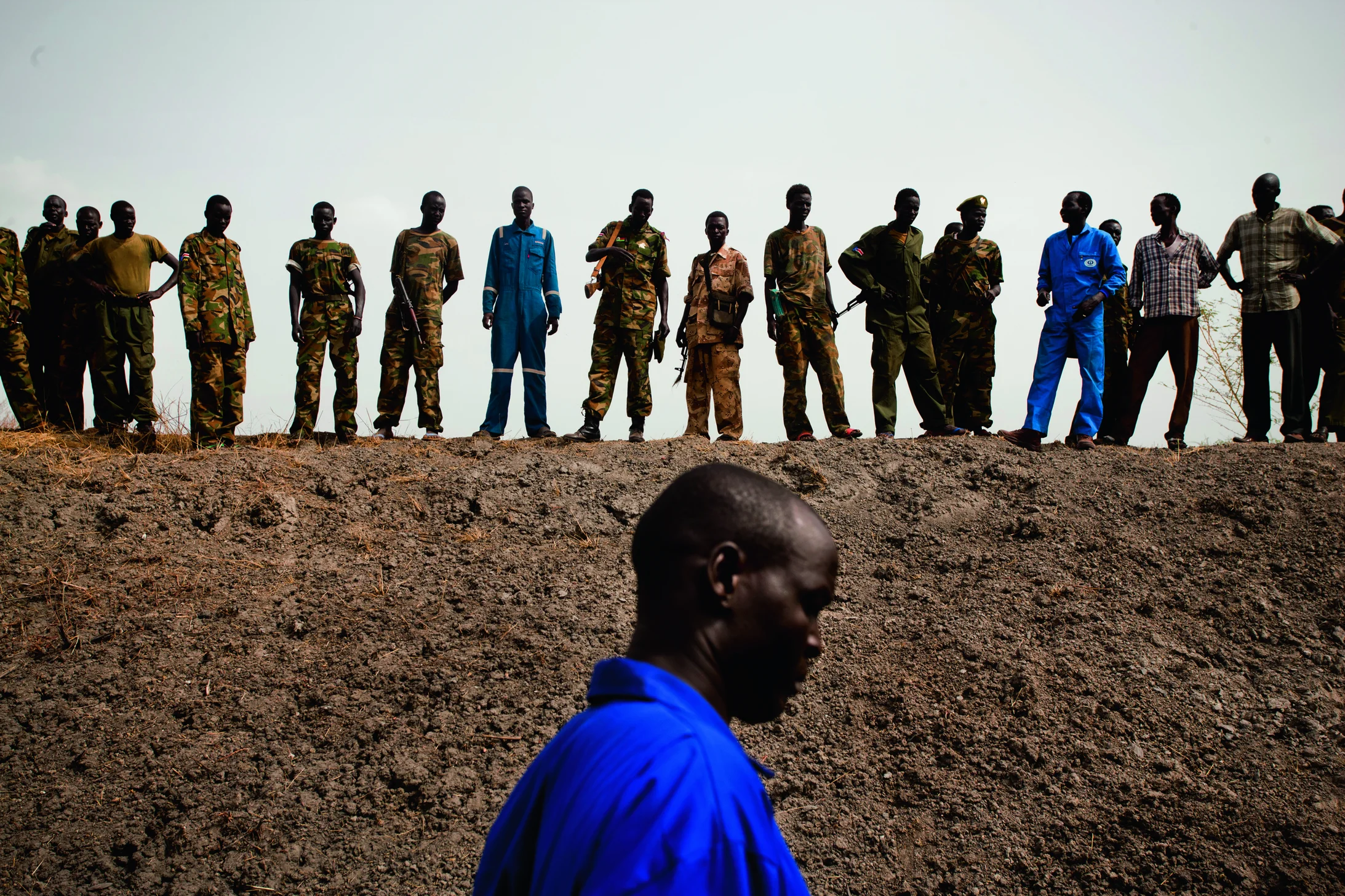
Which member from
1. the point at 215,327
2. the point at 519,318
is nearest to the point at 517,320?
the point at 519,318

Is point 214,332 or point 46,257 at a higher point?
point 46,257

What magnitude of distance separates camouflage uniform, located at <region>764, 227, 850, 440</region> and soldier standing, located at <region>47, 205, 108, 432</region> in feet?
19.4

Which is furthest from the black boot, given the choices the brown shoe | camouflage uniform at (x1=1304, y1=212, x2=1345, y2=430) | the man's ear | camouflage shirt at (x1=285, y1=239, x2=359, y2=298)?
the man's ear

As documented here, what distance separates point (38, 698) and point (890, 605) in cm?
490

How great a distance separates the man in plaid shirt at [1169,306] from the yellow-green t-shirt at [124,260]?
8.56 meters

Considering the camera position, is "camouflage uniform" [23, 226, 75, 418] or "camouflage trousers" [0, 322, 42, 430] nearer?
"camouflage trousers" [0, 322, 42, 430]

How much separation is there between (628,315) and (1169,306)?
14.9 ft

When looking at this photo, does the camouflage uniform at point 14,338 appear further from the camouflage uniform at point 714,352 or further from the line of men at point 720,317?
the camouflage uniform at point 714,352

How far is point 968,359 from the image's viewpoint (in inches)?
352

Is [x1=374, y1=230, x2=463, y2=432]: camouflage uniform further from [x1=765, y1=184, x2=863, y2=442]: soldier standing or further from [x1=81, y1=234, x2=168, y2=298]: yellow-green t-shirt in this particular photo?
[x1=765, y1=184, x2=863, y2=442]: soldier standing

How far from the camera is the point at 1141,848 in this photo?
4438 mm

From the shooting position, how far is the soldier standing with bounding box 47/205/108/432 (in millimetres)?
8758

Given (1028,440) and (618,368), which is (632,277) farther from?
(1028,440)

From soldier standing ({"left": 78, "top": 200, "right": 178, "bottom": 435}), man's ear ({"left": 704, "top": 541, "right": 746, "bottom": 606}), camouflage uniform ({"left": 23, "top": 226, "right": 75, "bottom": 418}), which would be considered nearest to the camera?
man's ear ({"left": 704, "top": 541, "right": 746, "bottom": 606})
